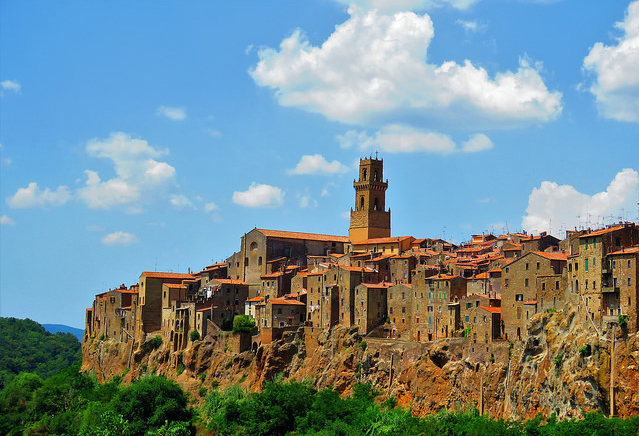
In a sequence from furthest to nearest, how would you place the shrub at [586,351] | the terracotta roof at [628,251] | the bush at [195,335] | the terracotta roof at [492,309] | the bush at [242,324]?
the bush at [195,335] < the bush at [242,324] < the terracotta roof at [492,309] < the shrub at [586,351] < the terracotta roof at [628,251]

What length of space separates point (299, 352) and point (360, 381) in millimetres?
10609

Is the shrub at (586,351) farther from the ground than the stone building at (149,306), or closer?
closer

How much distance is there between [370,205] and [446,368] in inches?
1903

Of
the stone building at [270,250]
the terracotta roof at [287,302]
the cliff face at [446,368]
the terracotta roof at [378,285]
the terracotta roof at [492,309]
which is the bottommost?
the cliff face at [446,368]

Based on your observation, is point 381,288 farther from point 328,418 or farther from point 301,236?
point 301,236

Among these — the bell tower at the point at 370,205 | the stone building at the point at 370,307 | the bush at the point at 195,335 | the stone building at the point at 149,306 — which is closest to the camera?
the stone building at the point at 370,307

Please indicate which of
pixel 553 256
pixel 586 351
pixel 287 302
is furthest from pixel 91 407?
pixel 586 351

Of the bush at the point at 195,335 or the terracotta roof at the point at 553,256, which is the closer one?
the terracotta roof at the point at 553,256

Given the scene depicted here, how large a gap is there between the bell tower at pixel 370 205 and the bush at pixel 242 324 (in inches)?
960

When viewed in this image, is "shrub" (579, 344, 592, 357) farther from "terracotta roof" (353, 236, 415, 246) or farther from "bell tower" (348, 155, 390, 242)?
"bell tower" (348, 155, 390, 242)

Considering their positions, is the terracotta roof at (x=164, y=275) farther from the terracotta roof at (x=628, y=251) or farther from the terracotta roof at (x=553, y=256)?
the terracotta roof at (x=628, y=251)

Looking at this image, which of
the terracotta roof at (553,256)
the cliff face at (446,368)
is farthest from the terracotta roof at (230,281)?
the terracotta roof at (553,256)

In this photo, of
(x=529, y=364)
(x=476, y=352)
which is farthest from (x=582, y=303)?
(x=476, y=352)

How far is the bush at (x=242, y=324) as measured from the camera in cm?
10800
